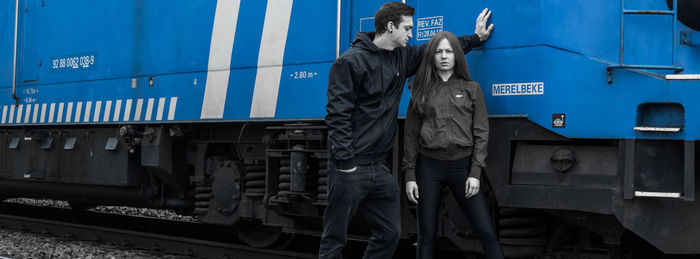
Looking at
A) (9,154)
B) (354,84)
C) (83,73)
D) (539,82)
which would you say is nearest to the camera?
(354,84)

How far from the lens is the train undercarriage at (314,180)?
489 centimetres

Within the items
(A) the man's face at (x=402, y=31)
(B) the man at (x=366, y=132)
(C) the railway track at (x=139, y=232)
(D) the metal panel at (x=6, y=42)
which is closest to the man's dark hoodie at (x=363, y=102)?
(B) the man at (x=366, y=132)

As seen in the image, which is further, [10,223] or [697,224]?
[10,223]

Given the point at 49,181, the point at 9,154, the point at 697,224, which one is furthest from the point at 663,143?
the point at 9,154

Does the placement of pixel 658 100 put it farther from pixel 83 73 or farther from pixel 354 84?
pixel 83 73

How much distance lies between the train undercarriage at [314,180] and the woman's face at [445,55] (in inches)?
22.0

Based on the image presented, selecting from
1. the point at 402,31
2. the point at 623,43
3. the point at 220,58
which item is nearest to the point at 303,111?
the point at 220,58

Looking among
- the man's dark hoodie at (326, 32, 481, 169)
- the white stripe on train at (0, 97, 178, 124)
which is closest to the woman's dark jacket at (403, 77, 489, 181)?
the man's dark hoodie at (326, 32, 481, 169)

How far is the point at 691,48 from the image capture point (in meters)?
5.34

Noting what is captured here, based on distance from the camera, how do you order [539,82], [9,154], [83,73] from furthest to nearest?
1. [9,154]
2. [83,73]
3. [539,82]

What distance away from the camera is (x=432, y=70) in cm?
514

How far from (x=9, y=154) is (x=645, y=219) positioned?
7.65 meters

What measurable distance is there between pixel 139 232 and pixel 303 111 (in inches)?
124

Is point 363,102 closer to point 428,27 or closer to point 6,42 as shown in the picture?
point 428,27
